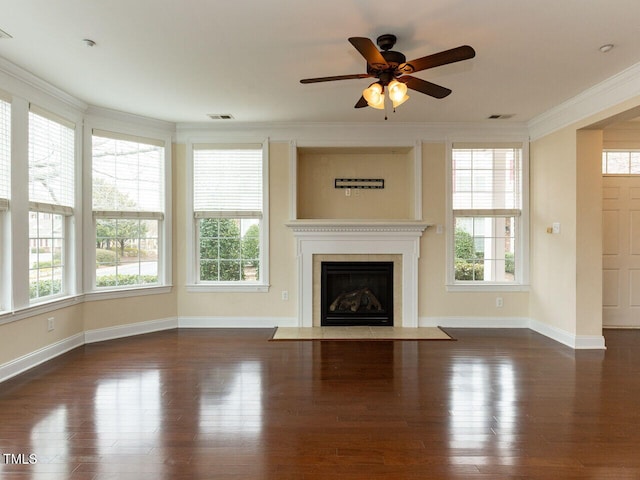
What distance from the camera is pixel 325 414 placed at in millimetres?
2879

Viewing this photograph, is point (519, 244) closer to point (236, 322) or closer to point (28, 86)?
point (236, 322)

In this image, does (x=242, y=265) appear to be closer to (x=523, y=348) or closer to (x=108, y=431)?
(x=108, y=431)

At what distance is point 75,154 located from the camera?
4.61m

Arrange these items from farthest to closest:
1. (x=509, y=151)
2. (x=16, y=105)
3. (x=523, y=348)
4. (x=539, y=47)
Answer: (x=509, y=151)
(x=523, y=348)
(x=16, y=105)
(x=539, y=47)

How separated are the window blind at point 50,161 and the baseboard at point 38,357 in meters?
1.51

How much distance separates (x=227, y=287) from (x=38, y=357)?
2.22m

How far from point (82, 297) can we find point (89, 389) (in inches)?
68.3

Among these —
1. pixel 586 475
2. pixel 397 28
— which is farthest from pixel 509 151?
pixel 586 475

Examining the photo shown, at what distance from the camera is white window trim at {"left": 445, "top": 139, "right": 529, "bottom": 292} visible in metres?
5.47

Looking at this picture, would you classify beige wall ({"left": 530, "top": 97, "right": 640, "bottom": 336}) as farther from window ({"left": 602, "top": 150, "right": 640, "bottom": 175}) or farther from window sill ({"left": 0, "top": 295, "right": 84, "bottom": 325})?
window sill ({"left": 0, "top": 295, "right": 84, "bottom": 325})

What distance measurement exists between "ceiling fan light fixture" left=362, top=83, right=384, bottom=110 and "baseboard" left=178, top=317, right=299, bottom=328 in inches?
133

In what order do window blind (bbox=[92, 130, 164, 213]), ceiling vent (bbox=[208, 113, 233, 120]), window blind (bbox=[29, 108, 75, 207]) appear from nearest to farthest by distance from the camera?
1. window blind (bbox=[29, 108, 75, 207])
2. window blind (bbox=[92, 130, 164, 213])
3. ceiling vent (bbox=[208, 113, 233, 120])

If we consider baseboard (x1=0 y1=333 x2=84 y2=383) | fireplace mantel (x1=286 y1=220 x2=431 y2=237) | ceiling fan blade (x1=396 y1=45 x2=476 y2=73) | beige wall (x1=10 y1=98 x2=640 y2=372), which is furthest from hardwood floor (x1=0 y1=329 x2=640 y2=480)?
ceiling fan blade (x1=396 y1=45 x2=476 y2=73)

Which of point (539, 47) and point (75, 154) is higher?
point (539, 47)
